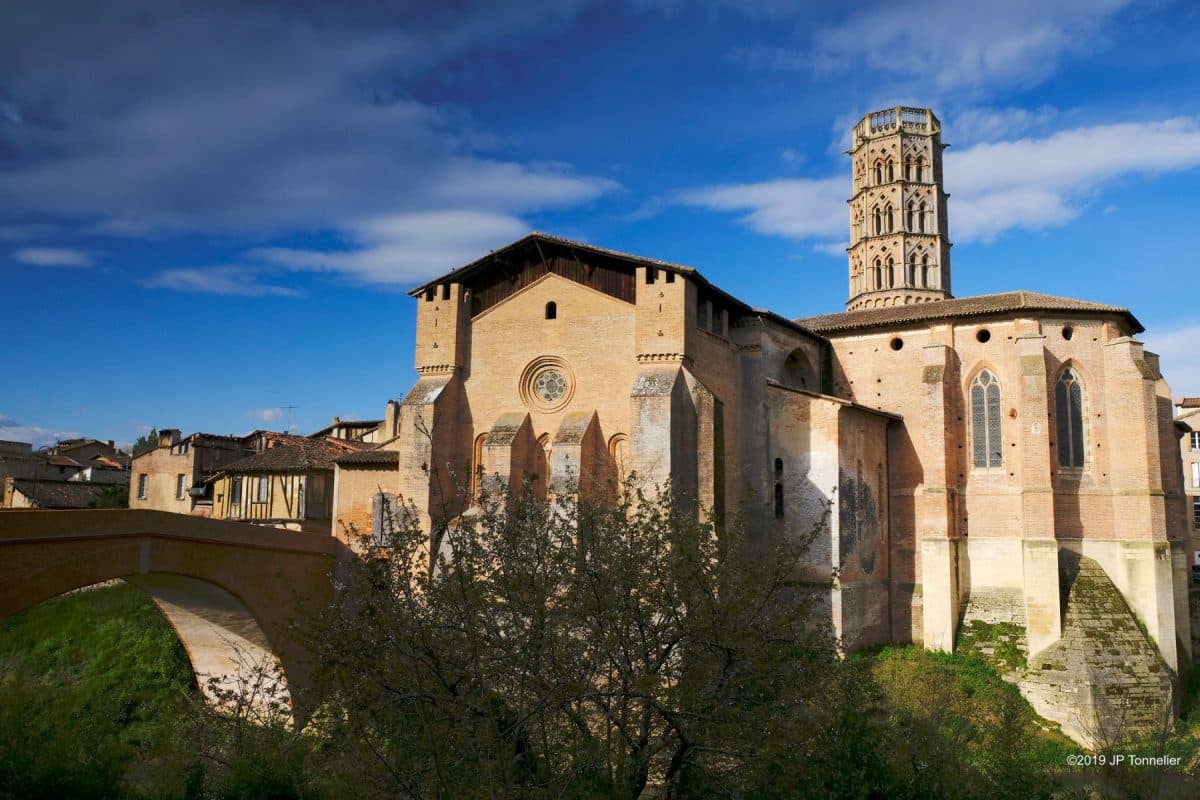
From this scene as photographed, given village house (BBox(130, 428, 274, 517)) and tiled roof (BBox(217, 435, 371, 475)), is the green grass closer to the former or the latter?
tiled roof (BBox(217, 435, 371, 475))

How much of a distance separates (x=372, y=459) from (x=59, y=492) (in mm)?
18941

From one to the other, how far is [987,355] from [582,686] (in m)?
21.3

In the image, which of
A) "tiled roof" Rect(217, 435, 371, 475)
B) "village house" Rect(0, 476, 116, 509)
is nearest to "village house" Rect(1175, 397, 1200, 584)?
"tiled roof" Rect(217, 435, 371, 475)

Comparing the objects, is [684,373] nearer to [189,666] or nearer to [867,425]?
[867,425]

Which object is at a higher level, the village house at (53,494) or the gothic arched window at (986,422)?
the gothic arched window at (986,422)

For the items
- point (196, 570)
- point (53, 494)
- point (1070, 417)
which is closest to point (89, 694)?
point (196, 570)

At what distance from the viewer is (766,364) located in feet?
82.8

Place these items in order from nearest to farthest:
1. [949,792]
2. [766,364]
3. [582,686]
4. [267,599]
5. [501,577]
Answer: [582,686], [501,577], [949,792], [267,599], [766,364]

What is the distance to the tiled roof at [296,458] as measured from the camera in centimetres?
2941

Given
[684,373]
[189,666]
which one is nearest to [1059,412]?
[684,373]

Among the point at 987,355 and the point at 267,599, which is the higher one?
the point at 987,355

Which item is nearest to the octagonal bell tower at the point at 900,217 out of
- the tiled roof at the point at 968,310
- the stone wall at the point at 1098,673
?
the tiled roof at the point at 968,310

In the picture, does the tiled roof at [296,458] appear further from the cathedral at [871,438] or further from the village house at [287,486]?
the cathedral at [871,438]

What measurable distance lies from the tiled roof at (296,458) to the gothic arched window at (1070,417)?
72.8ft
